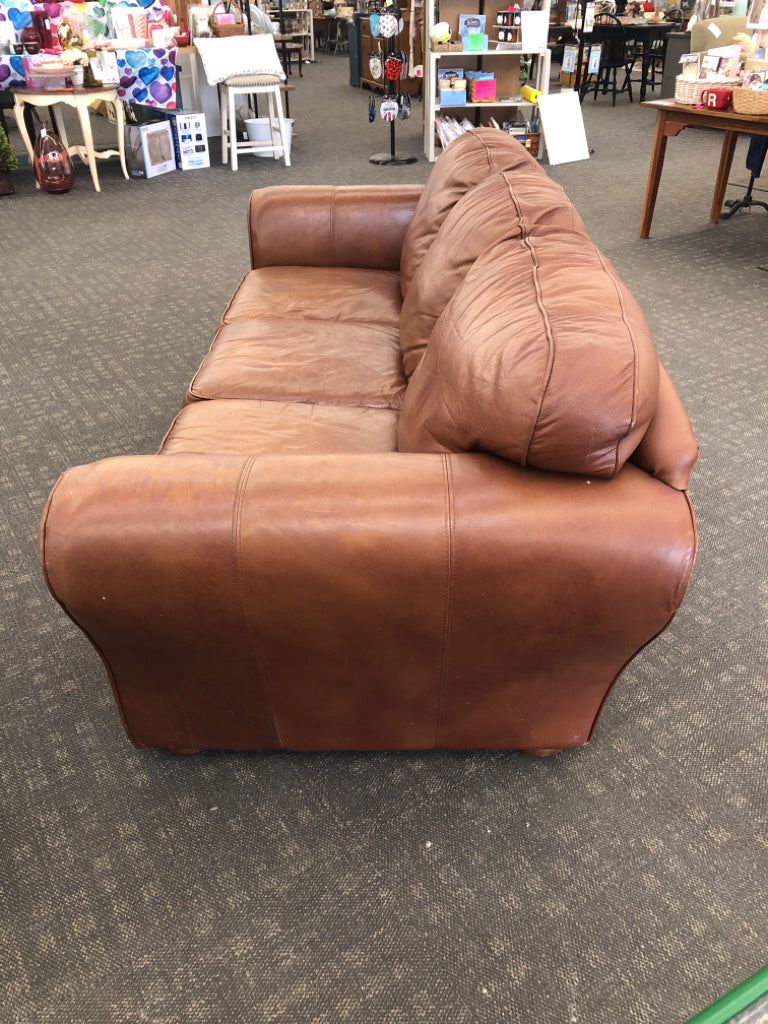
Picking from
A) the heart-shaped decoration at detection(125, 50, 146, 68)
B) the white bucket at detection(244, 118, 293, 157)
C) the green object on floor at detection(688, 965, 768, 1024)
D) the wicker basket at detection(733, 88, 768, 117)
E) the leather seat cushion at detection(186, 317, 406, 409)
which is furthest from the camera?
the white bucket at detection(244, 118, 293, 157)

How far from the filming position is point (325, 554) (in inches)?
44.0

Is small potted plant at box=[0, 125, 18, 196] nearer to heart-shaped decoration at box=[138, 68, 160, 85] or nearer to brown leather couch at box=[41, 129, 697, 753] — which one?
heart-shaped decoration at box=[138, 68, 160, 85]

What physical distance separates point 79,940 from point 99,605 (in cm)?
54

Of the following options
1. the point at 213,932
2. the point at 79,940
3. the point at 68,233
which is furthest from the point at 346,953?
the point at 68,233

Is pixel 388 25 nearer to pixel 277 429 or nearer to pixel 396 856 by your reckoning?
pixel 277 429

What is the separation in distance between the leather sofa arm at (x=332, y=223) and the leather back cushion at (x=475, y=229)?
1.80ft

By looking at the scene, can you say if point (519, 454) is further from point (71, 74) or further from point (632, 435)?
point (71, 74)

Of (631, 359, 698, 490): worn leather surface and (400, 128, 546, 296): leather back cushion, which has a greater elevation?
(400, 128, 546, 296): leather back cushion

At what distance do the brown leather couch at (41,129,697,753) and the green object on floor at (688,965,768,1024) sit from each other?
61cm

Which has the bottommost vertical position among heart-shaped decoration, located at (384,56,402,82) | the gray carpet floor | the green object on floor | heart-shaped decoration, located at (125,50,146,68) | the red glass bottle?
the gray carpet floor

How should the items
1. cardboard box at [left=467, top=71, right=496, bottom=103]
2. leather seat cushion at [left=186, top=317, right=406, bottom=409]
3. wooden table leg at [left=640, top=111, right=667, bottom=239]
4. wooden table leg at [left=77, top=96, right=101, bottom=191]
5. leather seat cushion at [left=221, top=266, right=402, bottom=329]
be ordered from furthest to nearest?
cardboard box at [left=467, top=71, right=496, bottom=103] < wooden table leg at [left=77, top=96, right=101, bottom=191] < wooden table leg at [left=640, top=111, right=667, bottom=239] < leather seat cushion at [left=221, top=266, right=402, bottom=329] < leather seat cushion at [left=186, top=317, right=406, bottom=409]

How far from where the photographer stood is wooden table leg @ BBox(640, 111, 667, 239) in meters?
4.02

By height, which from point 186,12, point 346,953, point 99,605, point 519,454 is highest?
point 186,12

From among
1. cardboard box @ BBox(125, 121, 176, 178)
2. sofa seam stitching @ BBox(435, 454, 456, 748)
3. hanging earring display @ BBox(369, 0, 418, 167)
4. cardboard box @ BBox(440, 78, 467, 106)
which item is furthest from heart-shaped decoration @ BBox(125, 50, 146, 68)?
sofa seam stitching @ BBox(435, 454, 456, 748)
